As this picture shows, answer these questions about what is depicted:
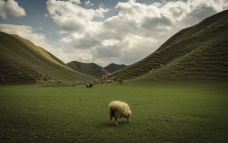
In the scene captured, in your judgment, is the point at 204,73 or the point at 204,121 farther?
the point at 204,73

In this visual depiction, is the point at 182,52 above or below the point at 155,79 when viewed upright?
above

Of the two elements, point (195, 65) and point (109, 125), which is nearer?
point (109, 125)

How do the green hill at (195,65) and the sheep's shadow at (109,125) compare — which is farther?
the green hill at (195,65)

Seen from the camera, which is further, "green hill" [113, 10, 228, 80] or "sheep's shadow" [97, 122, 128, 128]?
"green hill" [113, 10, 228, 80]

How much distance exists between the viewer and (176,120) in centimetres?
2227

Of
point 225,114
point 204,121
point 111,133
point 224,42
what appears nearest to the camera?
point 111,133

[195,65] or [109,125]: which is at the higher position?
[195,65]

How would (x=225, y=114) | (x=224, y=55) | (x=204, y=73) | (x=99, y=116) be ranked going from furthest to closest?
(x=224, y=55) → (x=204, y=73) → (x=225, y=114) → (x=99, y=116)

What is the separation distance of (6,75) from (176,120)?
473ft

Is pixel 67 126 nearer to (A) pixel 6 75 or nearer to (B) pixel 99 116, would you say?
(B) pixel 99 116

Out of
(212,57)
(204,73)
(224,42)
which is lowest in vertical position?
(204,73)

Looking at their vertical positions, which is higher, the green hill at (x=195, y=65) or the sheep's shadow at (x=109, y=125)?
the green hill at (x=195, y=65)

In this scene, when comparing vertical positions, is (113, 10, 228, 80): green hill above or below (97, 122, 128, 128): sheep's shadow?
above

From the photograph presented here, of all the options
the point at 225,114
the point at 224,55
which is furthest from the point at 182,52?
the point at 225,114
